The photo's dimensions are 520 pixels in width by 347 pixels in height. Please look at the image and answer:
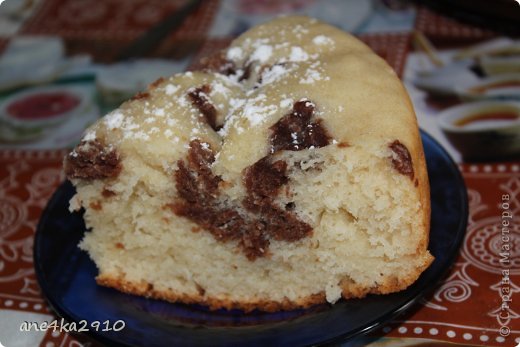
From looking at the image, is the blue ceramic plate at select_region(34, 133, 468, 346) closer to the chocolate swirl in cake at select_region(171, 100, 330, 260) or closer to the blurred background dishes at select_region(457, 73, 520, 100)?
the chocolate swirl in cake at select_region(171, 100, 330, 260)

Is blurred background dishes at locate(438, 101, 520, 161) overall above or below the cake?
below

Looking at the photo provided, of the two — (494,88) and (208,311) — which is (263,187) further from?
(494,88)

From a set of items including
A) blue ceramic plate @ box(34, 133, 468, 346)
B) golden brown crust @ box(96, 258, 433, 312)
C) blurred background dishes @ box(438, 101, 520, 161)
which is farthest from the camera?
blurred background dishes @ box(438, 101, 520, 161)

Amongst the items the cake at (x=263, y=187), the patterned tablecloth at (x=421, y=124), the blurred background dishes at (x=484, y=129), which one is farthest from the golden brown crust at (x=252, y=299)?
the blurred background dishes at (x=484, y=129)

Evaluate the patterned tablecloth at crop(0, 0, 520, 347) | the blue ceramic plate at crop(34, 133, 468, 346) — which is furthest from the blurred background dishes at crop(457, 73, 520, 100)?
the blue ceramic plate at crop(34, 133, 468, 346)

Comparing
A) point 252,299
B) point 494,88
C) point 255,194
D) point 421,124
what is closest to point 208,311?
point 252,299

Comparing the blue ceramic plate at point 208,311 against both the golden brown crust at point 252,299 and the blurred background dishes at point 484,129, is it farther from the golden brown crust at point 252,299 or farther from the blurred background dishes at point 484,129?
the blurred background dishes at point 484,129

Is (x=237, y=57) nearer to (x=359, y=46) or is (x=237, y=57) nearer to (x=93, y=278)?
(x=359, y=46)
